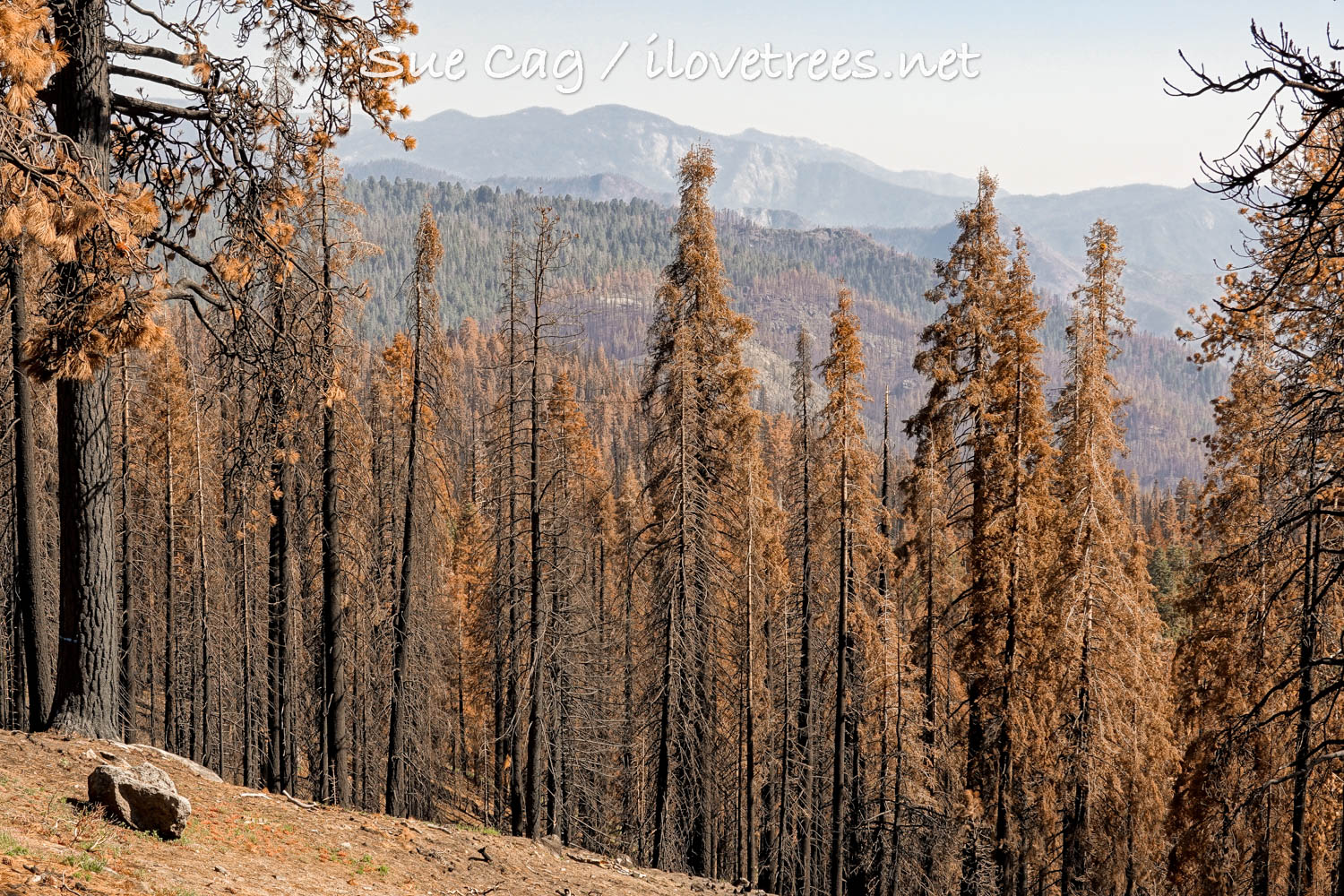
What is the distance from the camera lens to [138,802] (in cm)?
742

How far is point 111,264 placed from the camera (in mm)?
7664

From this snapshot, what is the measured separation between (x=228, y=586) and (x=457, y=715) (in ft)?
53.4

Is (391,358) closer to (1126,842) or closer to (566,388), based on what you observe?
(566,388)

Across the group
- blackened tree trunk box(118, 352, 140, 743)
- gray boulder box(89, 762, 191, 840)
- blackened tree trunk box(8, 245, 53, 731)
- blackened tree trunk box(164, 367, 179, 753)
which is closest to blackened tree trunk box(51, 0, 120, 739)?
gray boulder box(89, 762, 191, 840)

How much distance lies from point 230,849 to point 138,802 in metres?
0.87

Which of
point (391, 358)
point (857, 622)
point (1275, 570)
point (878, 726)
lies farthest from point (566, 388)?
point (1275, 570)

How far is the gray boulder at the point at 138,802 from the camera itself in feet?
24.2

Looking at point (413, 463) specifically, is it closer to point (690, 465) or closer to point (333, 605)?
point (333, 605)

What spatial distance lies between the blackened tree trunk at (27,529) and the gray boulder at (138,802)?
4.39m

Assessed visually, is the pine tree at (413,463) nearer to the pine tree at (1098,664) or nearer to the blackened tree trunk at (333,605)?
the blackened tree trunk at (333,605)

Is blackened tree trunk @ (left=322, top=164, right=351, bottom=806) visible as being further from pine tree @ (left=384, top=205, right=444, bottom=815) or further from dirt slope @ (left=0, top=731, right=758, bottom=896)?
dirt slope @ (left=0, top=731, right=758, bottom=896)

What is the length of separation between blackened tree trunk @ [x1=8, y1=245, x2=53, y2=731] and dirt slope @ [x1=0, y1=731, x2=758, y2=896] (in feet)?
9.06

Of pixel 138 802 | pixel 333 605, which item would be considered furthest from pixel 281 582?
pixel 138 802

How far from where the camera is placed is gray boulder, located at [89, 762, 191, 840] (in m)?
7.39
